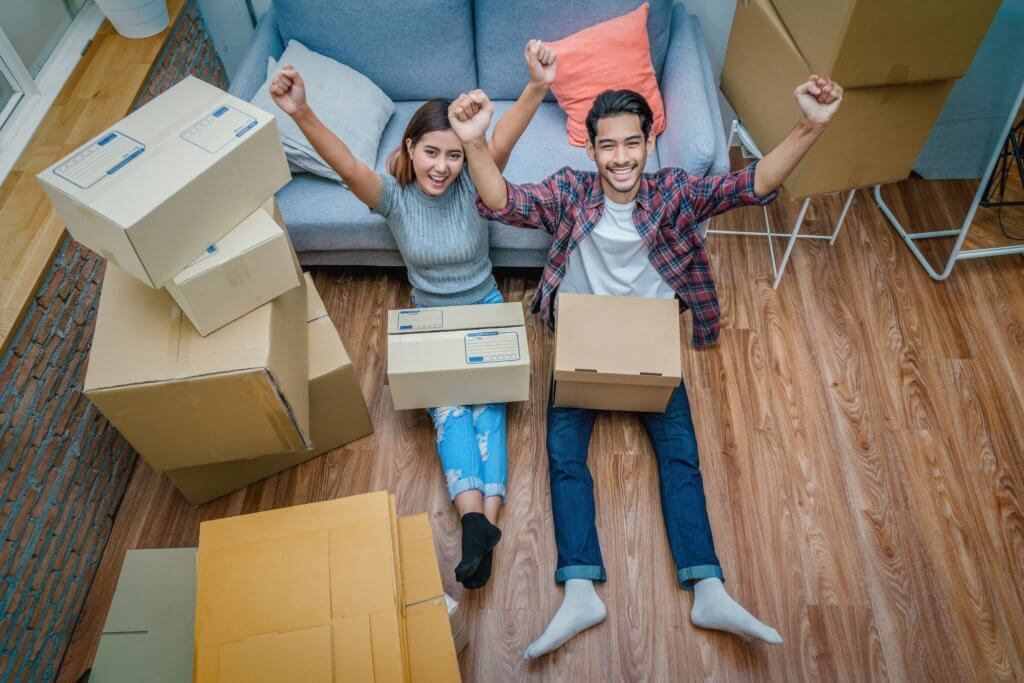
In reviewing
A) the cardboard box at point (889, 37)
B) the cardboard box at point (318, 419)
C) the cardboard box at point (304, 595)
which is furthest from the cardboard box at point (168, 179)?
the cardboard box at point (889, 37)

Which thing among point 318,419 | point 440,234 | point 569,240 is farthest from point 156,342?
point 569,240

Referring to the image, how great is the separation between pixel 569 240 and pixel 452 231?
0.98ft

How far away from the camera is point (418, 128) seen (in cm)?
164

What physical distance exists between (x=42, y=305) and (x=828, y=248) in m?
2.24

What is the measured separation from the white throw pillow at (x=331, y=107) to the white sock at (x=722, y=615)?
1.44 m

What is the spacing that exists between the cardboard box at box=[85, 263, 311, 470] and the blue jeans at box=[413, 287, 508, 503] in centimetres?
37

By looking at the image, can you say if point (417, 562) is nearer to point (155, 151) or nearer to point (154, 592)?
point (154, 592)

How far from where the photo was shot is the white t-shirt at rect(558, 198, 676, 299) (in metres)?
1.71

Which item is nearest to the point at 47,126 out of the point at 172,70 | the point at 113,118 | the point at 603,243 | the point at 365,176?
the point at 113,118

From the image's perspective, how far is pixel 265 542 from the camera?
1.28 m

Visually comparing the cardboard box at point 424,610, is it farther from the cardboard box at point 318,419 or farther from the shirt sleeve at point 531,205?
the shirt sleeve at point 531,205

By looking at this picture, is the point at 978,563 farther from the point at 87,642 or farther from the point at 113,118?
the point at 113,118

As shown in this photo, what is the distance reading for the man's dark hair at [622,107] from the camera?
5.20 feet

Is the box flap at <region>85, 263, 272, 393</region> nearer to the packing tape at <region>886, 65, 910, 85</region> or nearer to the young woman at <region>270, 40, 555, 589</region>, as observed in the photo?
the young woman at <region>270, 40, 555, 589</region>
